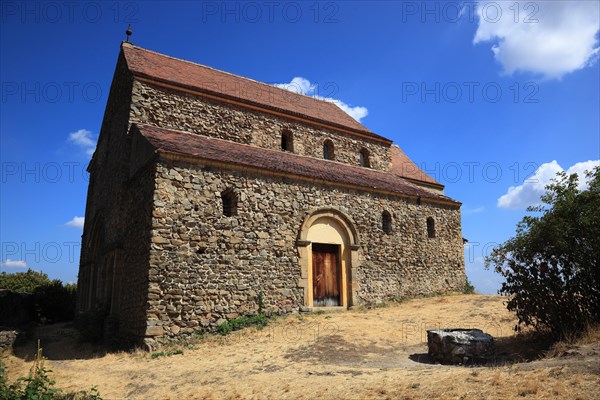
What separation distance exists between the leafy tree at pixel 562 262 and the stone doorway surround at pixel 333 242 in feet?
20.9

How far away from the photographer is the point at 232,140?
54.4 ft

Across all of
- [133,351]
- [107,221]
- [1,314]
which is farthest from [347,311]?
[1,314]

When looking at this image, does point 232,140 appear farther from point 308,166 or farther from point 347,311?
point 347,311

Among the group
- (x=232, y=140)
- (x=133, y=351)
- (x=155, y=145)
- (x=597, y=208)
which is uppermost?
(x=232, y=140)

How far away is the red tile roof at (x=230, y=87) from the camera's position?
16422mm

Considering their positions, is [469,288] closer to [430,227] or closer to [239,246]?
[430,227]

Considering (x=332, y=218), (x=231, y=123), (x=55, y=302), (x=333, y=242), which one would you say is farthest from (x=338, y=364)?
(x=55, y=302)

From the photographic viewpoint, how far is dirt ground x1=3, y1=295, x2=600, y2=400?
618 cm

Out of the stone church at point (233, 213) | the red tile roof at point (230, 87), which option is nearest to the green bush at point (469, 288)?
the stone church at point (233, 213)

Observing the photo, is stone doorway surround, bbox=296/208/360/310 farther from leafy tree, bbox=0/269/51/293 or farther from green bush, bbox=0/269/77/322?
leafy tree, bbox=0/269/51/293

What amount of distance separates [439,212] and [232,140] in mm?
9806

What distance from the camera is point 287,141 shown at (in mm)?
18469

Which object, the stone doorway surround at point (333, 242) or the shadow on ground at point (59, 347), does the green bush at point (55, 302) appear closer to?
the shadow on ground at point (59, 347)

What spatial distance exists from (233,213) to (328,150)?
25.9 feet
